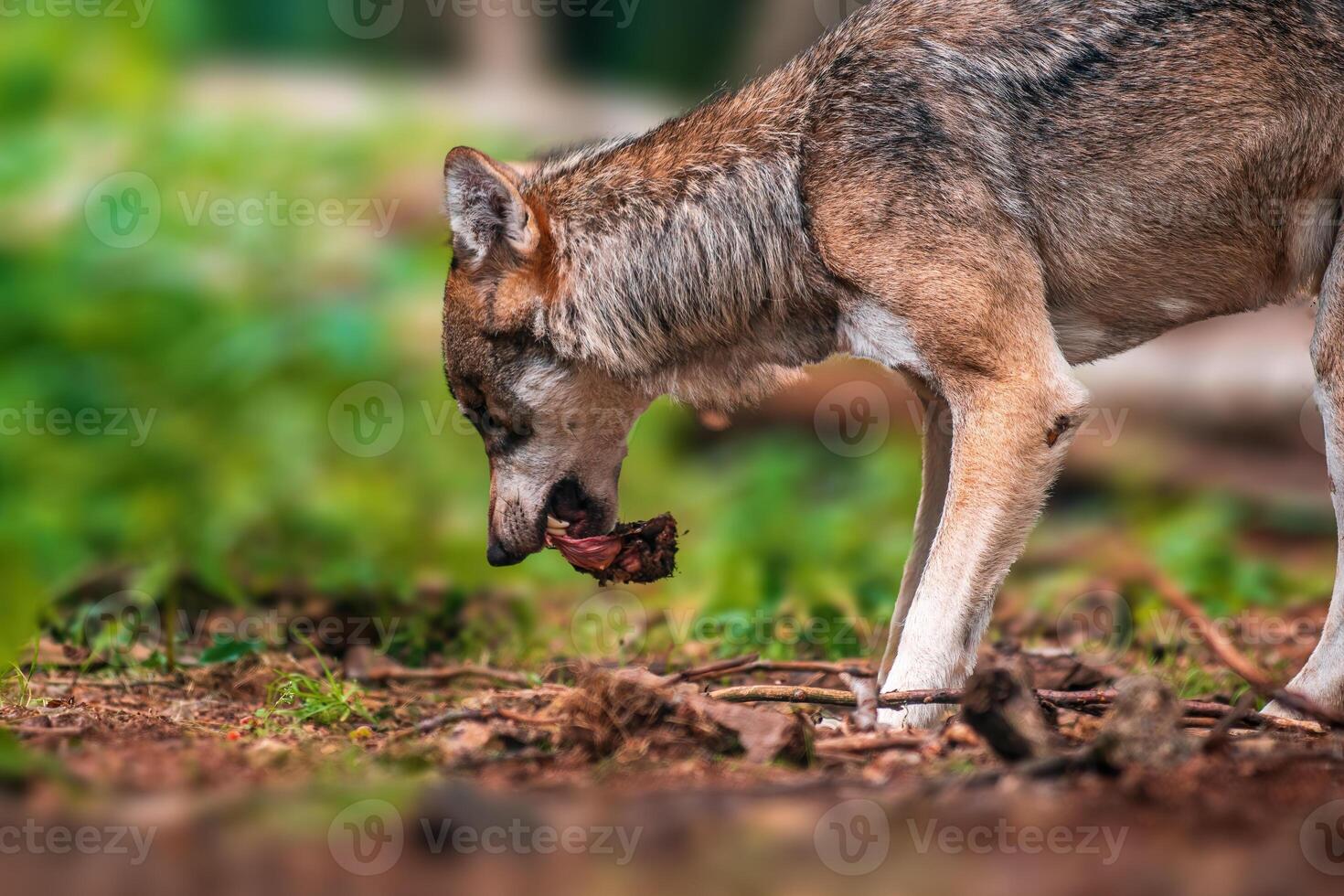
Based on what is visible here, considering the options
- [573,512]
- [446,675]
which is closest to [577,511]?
[573,512]

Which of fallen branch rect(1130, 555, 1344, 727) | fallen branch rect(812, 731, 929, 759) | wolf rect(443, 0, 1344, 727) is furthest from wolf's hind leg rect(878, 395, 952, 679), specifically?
fallen branch rect(812, 731, 929, 759)

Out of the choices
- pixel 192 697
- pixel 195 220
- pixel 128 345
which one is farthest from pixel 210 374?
pixel 192 697

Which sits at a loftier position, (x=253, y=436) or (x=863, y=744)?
(x=253, y=436)

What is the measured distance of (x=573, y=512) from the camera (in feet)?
18.0

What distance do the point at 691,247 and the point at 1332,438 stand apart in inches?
90.8

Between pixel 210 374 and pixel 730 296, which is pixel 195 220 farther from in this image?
pixel 730 296

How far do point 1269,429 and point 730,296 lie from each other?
7.01m

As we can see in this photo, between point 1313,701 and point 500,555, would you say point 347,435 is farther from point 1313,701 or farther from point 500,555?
point 1313,701

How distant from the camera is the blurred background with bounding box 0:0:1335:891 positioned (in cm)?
667

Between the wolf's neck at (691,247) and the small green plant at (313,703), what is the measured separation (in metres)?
1.49

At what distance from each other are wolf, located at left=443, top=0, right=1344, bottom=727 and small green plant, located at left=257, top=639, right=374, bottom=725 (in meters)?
1.21

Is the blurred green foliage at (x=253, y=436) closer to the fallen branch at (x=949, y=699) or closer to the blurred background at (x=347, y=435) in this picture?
the blurred background at (x=347, y=435)

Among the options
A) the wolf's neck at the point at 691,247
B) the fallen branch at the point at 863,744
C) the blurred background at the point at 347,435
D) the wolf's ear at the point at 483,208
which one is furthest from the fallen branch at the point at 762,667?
the wolf's ear at the point at 483,208

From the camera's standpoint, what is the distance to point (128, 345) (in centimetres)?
866
